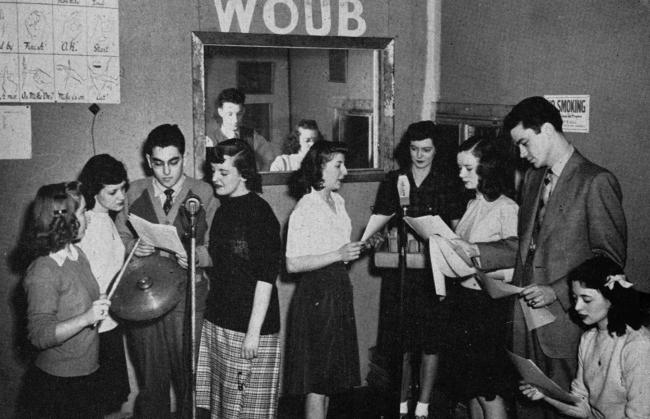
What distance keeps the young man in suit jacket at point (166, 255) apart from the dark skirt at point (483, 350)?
1447 millimetres

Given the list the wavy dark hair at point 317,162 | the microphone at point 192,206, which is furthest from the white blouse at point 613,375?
the microphone at point 192,206

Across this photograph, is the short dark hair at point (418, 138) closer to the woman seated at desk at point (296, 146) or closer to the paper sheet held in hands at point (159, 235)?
the woman seated at desk at point (296, 146)

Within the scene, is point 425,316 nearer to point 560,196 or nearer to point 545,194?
point 545,194

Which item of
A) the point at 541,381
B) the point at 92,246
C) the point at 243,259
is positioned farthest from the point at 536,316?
the point at 92,246

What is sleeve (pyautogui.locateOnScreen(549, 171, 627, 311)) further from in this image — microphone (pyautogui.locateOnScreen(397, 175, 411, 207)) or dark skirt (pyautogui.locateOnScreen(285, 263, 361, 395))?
dark skirt (pyautogui.locateOnScreen(285, 263, 361, 395))

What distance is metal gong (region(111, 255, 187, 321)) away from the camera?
356 cm

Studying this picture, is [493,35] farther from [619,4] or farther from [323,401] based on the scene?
[323,401]

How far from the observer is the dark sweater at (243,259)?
3.40 metres

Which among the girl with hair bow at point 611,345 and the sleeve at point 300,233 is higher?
the sleeve at point 300,233

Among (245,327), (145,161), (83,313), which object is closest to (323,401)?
(245,327)

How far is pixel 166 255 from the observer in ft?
12.8

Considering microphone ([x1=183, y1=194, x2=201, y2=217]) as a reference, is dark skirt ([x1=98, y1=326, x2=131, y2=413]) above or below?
below

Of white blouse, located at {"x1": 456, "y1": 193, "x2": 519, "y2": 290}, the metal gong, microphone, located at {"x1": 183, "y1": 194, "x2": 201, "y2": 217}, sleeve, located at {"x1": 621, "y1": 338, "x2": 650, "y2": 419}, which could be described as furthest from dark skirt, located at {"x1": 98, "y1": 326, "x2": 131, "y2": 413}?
sleeve, located at {"x1": 621, "y1": 338, "x2": 650, "y2": 419}

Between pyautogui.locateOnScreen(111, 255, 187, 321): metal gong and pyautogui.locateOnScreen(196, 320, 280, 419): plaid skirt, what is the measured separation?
297 millimetres
